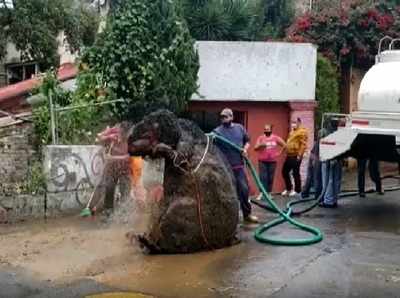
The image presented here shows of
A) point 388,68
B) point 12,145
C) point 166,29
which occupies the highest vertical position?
point 166,29

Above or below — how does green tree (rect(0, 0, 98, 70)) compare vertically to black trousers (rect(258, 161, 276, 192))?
above

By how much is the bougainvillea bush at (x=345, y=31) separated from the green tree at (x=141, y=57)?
5.95 meters

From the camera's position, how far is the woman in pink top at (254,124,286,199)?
510 inches

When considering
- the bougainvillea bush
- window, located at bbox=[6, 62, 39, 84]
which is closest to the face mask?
the bougainvillea bush

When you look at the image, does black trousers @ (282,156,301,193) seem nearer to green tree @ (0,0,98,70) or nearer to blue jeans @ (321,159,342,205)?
blue jeans @ (321,159,342,205)

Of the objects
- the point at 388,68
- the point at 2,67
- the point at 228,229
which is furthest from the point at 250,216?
the point at 2,67

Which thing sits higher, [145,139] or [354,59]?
[354,59]

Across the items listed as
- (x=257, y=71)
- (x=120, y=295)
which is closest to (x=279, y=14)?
(x=257, y=71)

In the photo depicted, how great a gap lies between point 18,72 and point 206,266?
696 inches

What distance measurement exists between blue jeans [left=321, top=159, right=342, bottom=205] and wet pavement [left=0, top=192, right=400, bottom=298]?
1.34 m

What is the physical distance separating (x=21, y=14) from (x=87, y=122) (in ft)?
18.4

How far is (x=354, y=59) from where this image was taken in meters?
18.7

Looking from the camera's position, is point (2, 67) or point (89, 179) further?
point (2, 67)

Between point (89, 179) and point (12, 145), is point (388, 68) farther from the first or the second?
point (12, 145)
